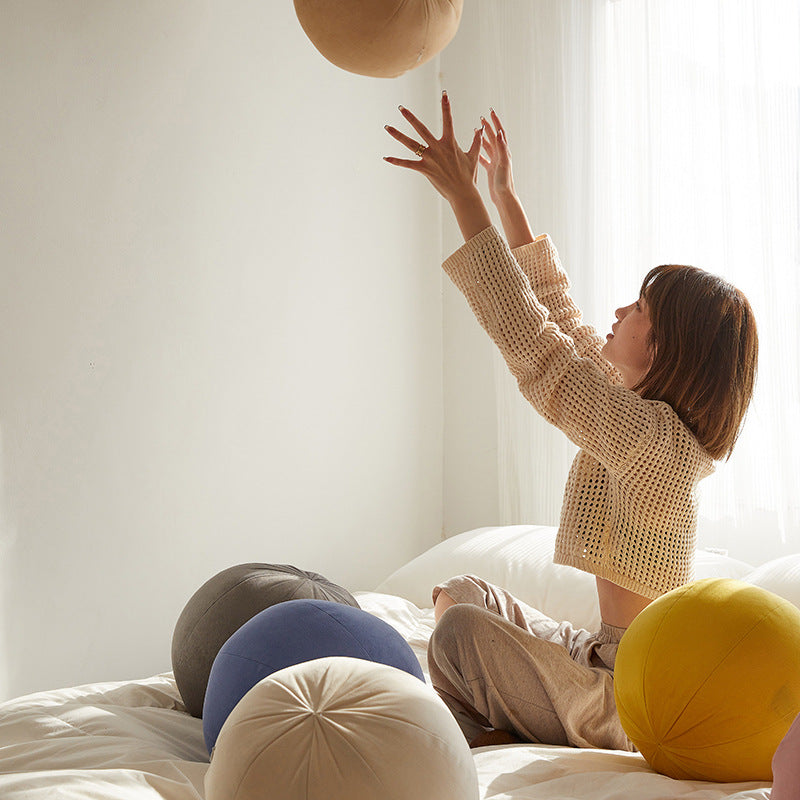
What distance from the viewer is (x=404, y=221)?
3.12 meters

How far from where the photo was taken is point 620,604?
5.46 ft

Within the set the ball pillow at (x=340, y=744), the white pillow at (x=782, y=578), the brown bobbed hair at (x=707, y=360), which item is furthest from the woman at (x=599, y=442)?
the ball pillow at (x=340, y=744)

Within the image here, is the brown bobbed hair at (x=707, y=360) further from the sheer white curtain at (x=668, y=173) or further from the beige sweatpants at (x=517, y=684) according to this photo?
the sheer white curtain at (x=668, y=173)

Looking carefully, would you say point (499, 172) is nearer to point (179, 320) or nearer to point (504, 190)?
point (504, 190)


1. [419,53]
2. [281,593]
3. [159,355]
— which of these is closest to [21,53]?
[159,355]

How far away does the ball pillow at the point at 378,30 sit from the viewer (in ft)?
4.98

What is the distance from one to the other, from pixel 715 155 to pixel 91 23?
170 cm

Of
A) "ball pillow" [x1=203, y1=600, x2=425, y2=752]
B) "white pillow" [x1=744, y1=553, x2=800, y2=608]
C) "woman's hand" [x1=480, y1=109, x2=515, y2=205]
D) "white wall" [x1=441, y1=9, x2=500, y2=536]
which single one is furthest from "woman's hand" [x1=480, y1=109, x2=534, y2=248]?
"white wall" [x1=441, y1=9, x2=500, y2=536]

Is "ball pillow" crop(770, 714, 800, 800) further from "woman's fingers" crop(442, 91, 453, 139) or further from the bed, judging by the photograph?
"woman's fingers" crop(442, 91, 453, 139)

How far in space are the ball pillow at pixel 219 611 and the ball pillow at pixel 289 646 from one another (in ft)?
0.56

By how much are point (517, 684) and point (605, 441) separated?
426 mm

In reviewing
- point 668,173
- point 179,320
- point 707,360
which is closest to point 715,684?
point 707,360

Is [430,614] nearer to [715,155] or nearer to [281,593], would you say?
[281,593]

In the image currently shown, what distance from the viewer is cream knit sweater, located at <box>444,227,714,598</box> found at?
156 cm
